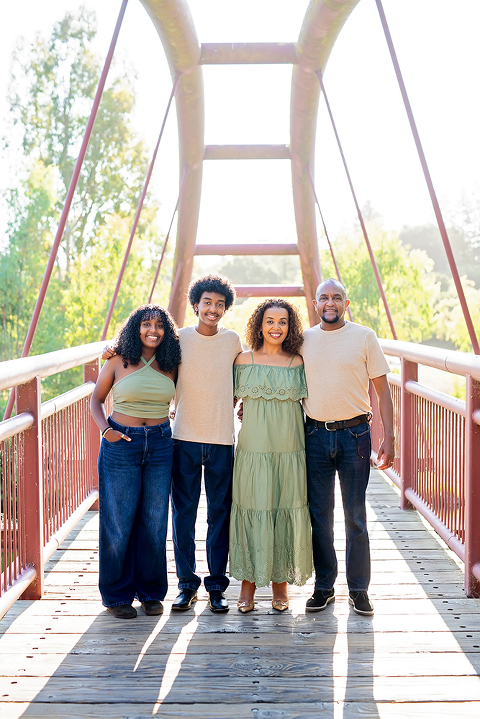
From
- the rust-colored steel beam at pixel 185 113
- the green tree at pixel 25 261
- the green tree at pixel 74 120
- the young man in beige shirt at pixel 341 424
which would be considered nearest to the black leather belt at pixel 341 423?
the young man in beige shirt at pixel 341 424

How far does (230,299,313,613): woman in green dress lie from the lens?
9.02 feet

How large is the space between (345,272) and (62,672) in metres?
31.3

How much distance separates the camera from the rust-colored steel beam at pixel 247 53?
621 centimetres

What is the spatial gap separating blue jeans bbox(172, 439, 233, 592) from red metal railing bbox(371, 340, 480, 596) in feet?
3.10

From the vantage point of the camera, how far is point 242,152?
750cm

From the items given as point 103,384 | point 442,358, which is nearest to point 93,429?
point 103,384

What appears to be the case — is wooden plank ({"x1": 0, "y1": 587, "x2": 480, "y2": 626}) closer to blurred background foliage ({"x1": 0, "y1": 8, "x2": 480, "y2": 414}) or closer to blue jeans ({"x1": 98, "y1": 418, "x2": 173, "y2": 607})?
blue jeans ({"x1": 98, "y1": 418, "x2": 173, "y2": 607})

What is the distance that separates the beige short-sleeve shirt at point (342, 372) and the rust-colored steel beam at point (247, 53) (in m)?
4.19

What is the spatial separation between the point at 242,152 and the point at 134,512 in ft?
17.7

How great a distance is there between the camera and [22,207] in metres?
26.5

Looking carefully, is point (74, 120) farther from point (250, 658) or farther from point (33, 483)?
point (250, 658)

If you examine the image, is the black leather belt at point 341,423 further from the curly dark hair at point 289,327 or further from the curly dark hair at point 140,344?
the curly dark hair at point 140,344

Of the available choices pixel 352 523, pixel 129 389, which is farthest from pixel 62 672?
pixel 352 523

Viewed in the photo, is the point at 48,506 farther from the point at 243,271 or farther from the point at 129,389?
the point at 243,271
